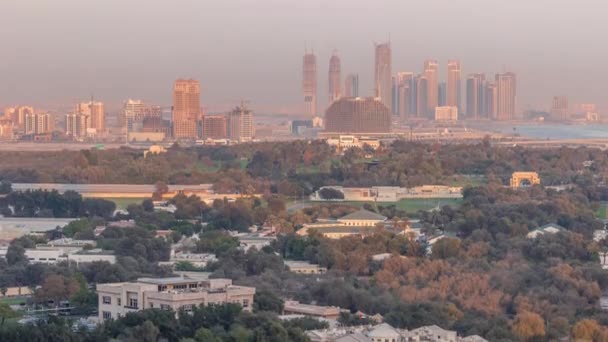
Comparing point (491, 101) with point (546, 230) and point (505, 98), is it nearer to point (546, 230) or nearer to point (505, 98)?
point (505, 98)

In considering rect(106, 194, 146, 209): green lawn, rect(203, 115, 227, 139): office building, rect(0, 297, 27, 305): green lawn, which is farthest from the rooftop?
rect(203, 115, 227, 139): office building

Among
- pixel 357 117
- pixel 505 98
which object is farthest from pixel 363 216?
pixel 505 98

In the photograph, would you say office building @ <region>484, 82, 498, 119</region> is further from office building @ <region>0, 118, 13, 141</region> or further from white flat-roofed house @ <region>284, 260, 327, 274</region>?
white flat-roofed house @ <region>284, 260, 327, 274</region>

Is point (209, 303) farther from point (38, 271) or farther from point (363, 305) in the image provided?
point (38, 271)

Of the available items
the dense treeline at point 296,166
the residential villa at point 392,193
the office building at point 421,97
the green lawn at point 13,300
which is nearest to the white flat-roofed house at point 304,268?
the green lawn at point 13,300

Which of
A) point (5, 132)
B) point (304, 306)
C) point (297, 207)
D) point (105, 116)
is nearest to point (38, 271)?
point (304, 306)

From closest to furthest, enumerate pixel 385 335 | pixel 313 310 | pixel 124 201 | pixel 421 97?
pixel 385 335 < pixel 313 310 < pixel 124 201 < pixel 421 97

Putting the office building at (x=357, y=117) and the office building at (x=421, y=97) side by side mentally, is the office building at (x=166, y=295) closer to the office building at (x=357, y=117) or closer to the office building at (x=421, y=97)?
the office building at (x=357, y=117)
